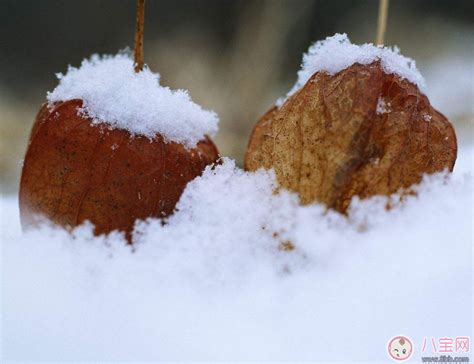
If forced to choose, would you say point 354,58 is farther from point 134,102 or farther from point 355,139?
point 134,102

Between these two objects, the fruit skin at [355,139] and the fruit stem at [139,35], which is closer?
the fruit skin at [355,139]

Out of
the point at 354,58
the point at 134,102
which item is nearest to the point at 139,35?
the point at 134,102

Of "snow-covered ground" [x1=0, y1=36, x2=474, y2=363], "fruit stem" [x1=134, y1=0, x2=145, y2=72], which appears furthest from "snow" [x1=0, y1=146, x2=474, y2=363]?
"fruit stem" [x1=134, y1=0, x2=145, y2=72]

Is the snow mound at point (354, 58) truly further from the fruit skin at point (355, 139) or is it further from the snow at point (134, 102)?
the snow at point (134, 102)

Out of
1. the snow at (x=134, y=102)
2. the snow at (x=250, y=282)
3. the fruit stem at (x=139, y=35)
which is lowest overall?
the snow at (x=250, y=282)

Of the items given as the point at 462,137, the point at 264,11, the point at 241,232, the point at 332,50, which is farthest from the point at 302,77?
the point at 264,11

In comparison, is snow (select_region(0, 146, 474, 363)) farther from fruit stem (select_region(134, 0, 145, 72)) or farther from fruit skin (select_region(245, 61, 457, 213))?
fruit stem (select_region(134, 0, 145, 72))

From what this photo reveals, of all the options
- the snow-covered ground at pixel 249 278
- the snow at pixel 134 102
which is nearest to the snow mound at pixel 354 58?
the snow-covered ground at pixel 249 278
